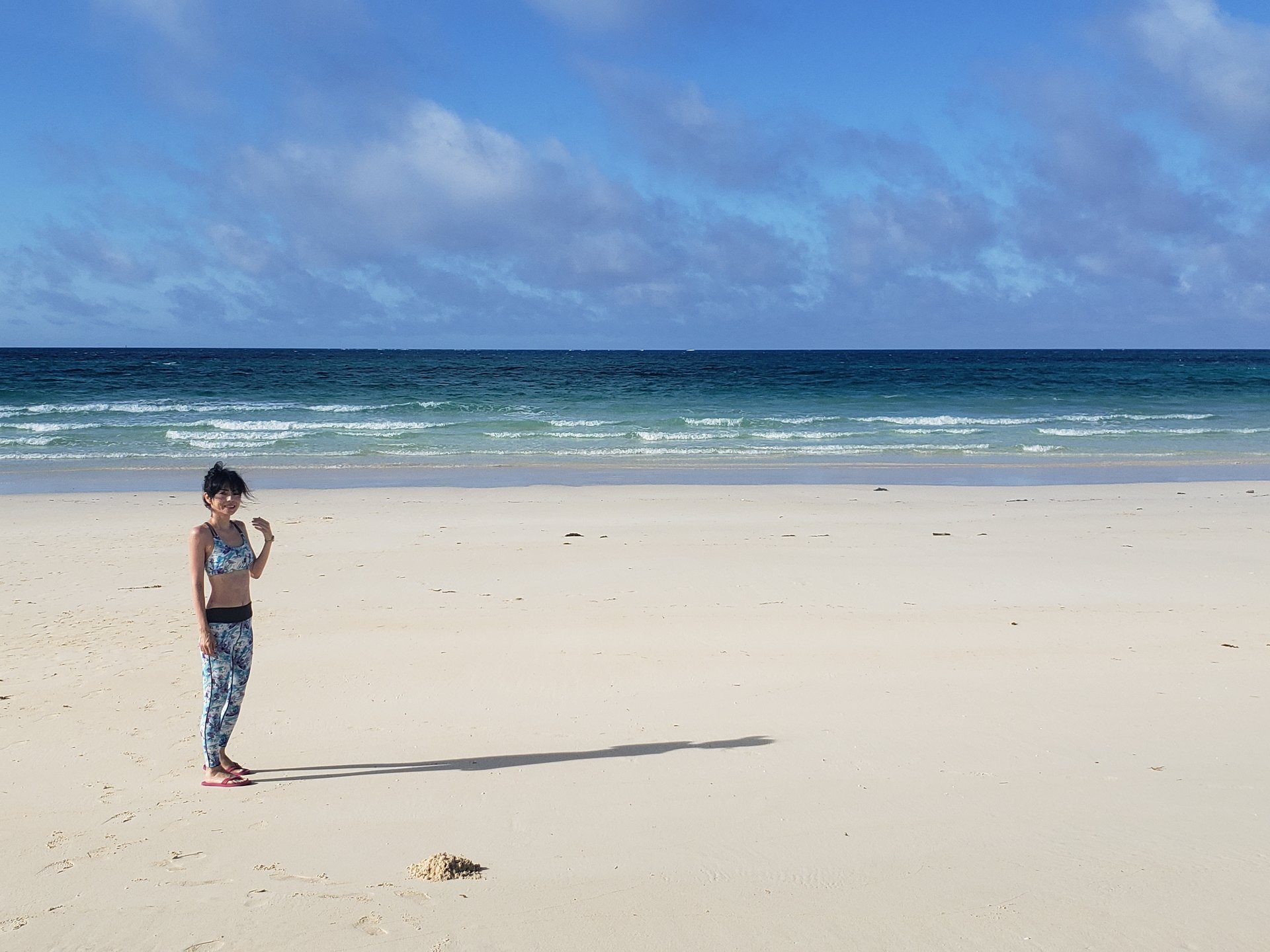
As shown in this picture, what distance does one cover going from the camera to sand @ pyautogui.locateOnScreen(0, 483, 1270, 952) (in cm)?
340

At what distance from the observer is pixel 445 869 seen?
363 centimetres

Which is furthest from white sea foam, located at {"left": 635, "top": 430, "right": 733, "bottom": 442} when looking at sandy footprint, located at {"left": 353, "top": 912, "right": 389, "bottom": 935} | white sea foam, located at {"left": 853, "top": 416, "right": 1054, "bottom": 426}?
sandy footprint, located at {"left": 353, "top": 912, "right": 389, "bottom": 935}

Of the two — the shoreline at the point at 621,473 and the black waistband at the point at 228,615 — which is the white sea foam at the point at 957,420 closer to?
the shoreline at the point at 621,473

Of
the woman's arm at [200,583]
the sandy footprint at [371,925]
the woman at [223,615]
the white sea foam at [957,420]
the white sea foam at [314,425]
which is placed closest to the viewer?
the sandy footprint at [371,925]

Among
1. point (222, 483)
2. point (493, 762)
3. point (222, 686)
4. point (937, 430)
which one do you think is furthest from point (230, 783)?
point (937, 430)

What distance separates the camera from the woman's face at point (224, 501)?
444 centimetres

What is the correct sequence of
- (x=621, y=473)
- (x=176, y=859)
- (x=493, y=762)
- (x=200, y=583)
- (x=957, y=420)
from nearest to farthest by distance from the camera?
(x=176, y=859), (x=200, y=583), (x=493, y=762), (x=621, y=473), (x=957, y=420)

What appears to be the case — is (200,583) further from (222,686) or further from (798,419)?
(798,419)

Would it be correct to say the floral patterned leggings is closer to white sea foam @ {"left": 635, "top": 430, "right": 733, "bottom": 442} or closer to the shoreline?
the shoreline

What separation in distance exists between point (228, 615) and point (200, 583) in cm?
26

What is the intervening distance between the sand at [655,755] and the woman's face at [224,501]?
4.13ft

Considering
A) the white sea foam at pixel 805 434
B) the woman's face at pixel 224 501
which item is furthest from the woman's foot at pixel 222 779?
the white sea foam at pixel 805 434

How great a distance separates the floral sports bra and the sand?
99 cm

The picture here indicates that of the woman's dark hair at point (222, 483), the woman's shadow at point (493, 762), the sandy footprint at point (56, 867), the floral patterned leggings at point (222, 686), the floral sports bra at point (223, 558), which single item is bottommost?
the woman's shadow at point (493, 762)
